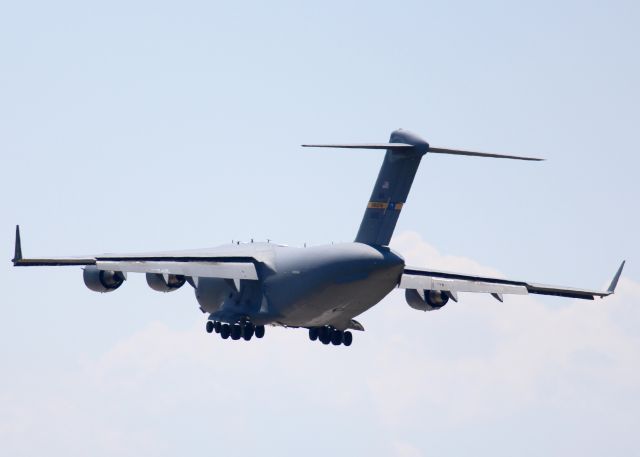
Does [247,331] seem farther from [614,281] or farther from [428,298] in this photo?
[614,281]

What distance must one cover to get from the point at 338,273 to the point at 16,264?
33.4ft

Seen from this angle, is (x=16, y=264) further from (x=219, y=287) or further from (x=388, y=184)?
Result: (x=388, y=184)

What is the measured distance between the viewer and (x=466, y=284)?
65.2 m

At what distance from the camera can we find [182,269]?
6322 cm

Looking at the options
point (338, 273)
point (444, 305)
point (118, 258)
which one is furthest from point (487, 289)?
point (118, 258)

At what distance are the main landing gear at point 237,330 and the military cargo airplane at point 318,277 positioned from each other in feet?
0.11

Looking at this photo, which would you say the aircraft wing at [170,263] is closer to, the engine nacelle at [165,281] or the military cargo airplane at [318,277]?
the military cargo airplane at [318,277]

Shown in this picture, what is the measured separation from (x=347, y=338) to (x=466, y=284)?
4.97 m

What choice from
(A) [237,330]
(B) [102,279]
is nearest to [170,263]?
(B) [102,279]

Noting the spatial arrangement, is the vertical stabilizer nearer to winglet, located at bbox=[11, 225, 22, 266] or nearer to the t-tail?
the t-tail

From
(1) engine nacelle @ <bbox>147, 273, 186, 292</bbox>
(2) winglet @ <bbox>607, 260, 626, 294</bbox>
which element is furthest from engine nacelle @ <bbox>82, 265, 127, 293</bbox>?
(2) winglet @ <bbox>607, 260, 626, 294</bbox>

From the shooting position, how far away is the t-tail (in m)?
62.1

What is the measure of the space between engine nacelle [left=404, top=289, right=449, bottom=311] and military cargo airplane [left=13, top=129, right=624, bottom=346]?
3cm

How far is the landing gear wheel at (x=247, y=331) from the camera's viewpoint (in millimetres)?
64938
